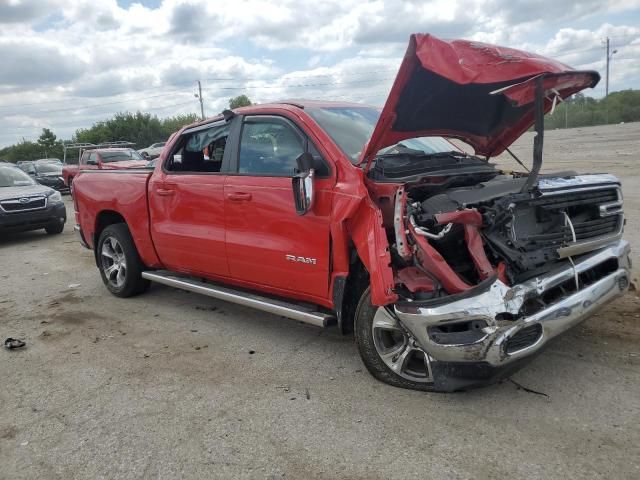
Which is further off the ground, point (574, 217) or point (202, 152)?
point (202, 152)

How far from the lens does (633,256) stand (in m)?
5.80

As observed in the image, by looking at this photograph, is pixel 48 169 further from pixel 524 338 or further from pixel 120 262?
pixel 524 338

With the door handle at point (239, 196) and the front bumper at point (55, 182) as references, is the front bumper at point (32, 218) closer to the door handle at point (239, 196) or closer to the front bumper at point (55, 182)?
the door handle at point (239, 196)

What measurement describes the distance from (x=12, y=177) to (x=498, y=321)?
453 inches

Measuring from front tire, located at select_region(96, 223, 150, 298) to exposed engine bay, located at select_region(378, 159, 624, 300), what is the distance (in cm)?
342

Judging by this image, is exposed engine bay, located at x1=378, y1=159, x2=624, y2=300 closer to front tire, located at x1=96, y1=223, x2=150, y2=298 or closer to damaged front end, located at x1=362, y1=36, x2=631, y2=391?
damaged front end, located at x1=362, y1=36, x2=631, y2=391

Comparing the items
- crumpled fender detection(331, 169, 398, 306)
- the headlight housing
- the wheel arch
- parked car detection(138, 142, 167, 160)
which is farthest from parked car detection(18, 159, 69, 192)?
crumpled fender detection(331, 169, 398, 306)

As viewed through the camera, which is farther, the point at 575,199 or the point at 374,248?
the point at 575,199

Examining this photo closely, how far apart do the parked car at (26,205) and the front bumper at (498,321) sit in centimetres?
954

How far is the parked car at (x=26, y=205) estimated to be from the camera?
10.3 meters

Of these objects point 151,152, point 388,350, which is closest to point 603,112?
point 151,152

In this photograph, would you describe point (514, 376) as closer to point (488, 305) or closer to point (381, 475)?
point (488, 305)

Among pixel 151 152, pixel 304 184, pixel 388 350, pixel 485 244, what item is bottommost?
pixel 388 350

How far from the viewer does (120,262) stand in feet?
19.8
